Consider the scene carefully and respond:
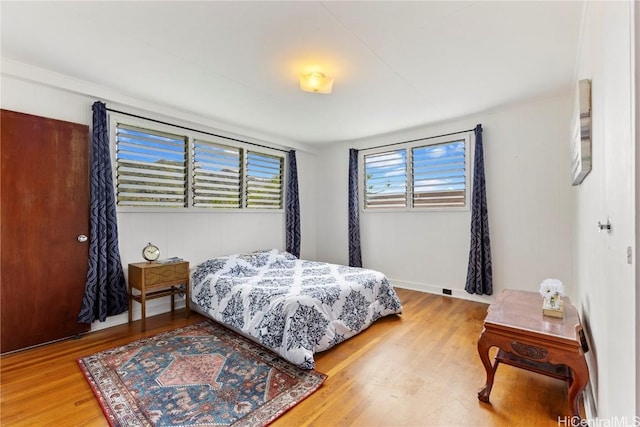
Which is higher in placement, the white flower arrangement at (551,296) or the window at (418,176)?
the window at (418,176)

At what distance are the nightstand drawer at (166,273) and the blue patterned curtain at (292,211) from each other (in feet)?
6.24

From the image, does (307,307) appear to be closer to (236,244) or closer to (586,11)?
(236,244)

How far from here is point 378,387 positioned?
195 cm

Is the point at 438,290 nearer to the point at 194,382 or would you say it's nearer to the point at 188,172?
the point at 194,382

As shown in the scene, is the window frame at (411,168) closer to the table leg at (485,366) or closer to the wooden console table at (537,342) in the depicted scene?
the wooden console table at (537,342)

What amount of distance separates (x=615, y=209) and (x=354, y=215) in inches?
153

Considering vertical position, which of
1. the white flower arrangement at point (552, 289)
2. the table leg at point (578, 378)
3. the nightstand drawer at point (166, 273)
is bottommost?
the table leg at point (578, 378)

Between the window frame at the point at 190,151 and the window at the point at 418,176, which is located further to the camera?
the window at the point at 418,176

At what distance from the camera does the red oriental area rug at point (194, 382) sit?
1.68m

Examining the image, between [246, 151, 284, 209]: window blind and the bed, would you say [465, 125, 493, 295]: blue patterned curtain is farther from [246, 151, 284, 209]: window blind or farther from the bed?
[246, 151, 284, 209]: window blind

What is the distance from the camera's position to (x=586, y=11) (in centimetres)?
174

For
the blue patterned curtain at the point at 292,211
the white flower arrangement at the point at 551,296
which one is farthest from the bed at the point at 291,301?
the white flower arrangement at the point at 551,296

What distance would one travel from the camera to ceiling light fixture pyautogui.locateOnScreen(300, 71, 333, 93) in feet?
8.21

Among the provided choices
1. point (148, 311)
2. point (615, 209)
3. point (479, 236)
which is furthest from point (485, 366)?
point (148, 311)
